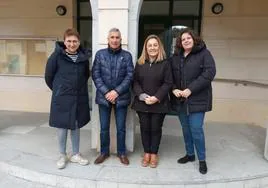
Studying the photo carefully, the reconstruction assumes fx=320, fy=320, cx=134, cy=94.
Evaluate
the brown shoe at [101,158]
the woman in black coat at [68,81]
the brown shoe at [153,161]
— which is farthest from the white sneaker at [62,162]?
the brown shoe at [153,161]

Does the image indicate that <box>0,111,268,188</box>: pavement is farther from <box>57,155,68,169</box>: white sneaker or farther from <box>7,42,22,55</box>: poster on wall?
<box>7,42,22,55</box>: poster on wall

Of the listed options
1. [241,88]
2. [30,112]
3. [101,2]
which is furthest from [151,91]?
[30,112]

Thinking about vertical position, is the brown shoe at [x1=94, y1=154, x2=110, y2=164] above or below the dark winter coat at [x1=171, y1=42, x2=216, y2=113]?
below

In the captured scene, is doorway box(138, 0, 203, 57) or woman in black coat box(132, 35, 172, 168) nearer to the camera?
woman in black coat box(132, 35, 172, 168)

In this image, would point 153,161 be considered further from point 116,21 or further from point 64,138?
point 116,21

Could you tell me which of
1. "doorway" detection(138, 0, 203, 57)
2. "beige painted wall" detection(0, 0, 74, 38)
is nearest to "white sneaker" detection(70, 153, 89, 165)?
"doorway" detection(138, 0, 203, 57)

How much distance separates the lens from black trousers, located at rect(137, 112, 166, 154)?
3.68m

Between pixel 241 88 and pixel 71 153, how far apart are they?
347 centimetres

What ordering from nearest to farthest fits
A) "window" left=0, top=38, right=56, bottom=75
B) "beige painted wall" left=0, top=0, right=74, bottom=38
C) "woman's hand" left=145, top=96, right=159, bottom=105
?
"woman's hand" left=145, top=96, right=159, bottom=105 → "beige painted wall" left=0, top=0, right=74, bottom=38 → "window" left=0, top=38, right=56, bottom=75

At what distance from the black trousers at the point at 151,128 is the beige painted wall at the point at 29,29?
11.6ft

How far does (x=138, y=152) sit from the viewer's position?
14.0ft

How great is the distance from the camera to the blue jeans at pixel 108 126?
378 centimetres

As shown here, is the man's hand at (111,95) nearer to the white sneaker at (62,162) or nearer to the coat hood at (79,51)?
the coat hood at (79,51)

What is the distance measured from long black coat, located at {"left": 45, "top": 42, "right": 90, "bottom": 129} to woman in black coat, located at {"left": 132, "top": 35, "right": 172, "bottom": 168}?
2.05ft
